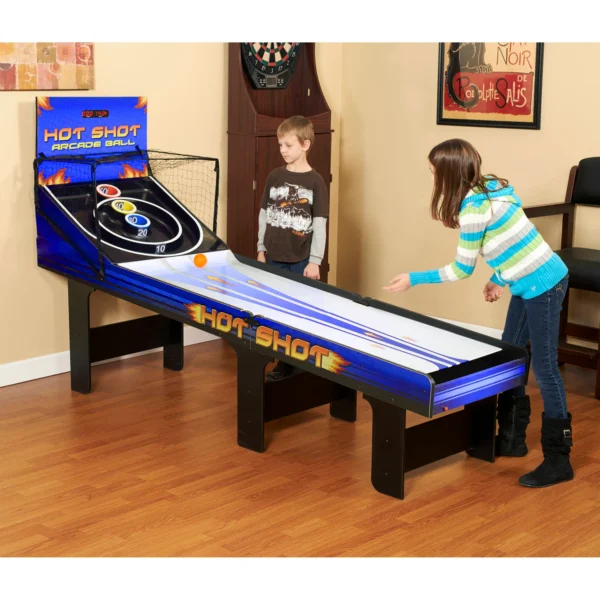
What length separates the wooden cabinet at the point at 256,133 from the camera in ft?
15.4

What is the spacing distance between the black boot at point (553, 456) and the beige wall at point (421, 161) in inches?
56.3

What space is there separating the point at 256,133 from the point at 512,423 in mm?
2003

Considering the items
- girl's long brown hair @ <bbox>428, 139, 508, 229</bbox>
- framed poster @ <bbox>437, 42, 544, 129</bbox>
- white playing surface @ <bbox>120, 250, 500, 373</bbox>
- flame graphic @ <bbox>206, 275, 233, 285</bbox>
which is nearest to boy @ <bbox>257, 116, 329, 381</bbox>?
white playing surface @ <bbox>120, 250, 500, 373</bbox>

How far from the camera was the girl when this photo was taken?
3078 millimetres

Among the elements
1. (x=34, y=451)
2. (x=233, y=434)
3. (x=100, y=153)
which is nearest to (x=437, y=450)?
(x=233, y=434)

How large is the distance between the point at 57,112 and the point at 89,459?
1498mm

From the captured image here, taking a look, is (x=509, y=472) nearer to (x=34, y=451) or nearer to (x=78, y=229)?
(x=34, y=451)

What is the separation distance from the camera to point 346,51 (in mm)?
5266

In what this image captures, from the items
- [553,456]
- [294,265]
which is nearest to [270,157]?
[294,265]

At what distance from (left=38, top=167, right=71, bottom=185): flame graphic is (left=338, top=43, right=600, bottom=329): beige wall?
5.92 feet

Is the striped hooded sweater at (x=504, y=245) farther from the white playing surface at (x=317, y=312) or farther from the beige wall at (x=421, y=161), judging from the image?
the beige wall at (x=421, y=161)

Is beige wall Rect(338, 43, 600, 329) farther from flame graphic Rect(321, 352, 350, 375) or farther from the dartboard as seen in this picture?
flame graphic Rect(321, 352, 350, 375)

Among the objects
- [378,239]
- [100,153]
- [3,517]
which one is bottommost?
[3,517]
